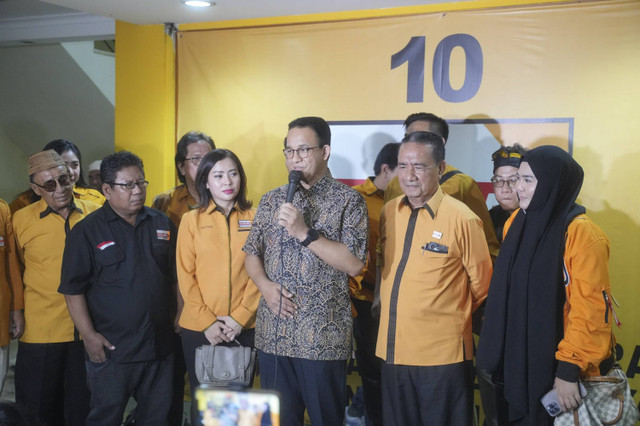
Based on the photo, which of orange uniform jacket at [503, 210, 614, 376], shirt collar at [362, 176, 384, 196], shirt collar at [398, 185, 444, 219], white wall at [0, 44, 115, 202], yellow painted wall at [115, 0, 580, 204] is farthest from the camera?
white wall at [0, 44, 115, 202]

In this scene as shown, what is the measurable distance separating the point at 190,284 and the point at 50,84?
5244 mm

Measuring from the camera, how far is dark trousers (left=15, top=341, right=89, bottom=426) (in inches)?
131

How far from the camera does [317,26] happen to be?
4.28 metres

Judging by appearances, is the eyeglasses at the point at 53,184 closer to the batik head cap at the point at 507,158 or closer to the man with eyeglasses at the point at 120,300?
the man with eyeglasses at the point at 120,300

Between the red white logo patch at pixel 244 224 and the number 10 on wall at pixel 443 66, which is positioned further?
the number 10 on wall at pixel 443 66

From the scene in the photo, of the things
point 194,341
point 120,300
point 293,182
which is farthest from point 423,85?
point 120,300

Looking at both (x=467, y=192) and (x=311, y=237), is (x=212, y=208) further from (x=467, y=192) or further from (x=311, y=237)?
(x=467, y=192)

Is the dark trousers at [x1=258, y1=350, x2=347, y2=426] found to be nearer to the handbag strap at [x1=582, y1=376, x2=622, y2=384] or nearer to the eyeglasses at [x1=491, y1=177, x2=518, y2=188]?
the handbag strap at [x1=582, y1=376, x2=622, y2=384]

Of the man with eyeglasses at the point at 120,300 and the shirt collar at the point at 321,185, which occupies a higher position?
the shirt collar at the point at 321,185

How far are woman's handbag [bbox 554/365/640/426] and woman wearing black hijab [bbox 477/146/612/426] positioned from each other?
4 cm

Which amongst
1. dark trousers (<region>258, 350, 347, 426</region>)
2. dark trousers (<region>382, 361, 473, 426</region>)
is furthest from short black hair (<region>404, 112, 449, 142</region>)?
dark trousers (<region>258, 350, 347, 426</region>)

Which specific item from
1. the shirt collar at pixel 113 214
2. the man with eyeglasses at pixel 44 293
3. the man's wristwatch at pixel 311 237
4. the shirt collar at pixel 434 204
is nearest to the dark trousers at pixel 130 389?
the man with eyeglasses at pixel 44 293

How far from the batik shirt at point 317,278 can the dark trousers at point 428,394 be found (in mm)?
296

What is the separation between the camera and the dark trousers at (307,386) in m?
2.45
